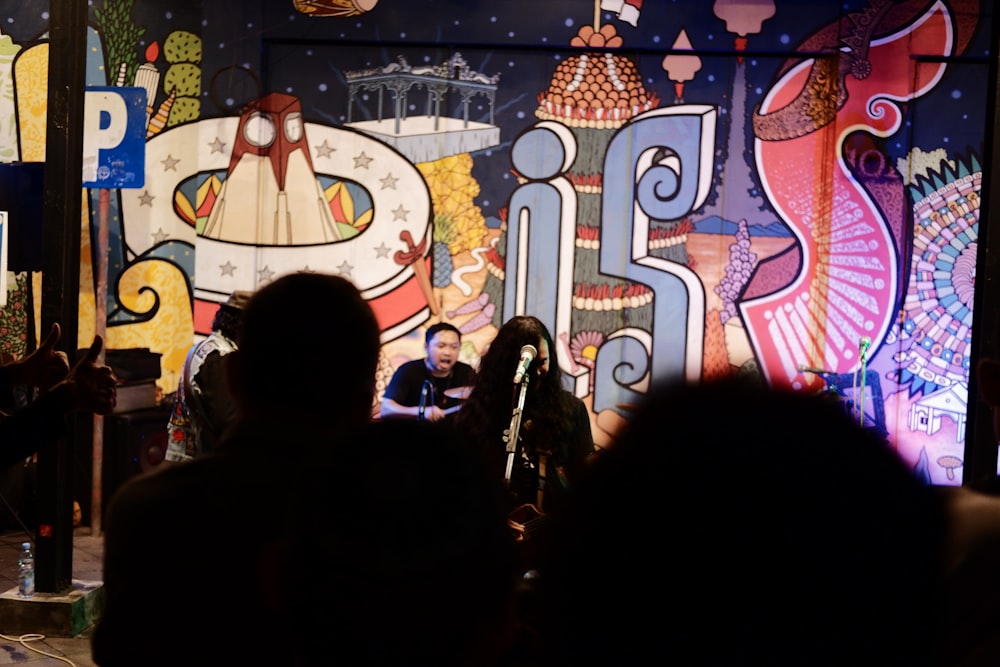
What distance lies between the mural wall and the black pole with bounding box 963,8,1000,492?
11.4 ft

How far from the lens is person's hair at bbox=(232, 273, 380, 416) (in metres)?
1.46

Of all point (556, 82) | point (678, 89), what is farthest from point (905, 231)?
point (556, 82)

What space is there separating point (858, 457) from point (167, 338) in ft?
23.1

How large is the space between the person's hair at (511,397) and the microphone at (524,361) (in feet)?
0.23

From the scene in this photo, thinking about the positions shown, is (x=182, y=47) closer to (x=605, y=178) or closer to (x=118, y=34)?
(x=118, y=34)

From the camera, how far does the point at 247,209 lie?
7242 millimetres

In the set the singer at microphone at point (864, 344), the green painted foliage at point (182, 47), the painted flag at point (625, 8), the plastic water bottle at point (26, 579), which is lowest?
the plastic water bottle at point (26, 579)

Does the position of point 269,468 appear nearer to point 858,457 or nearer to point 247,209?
point 858,457

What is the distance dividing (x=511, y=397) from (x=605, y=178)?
11.5ft

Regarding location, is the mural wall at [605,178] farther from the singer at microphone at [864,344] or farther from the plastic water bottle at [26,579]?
the plastic water bottle at [26,579]

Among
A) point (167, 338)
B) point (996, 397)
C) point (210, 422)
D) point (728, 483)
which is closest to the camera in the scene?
point (728, 483)

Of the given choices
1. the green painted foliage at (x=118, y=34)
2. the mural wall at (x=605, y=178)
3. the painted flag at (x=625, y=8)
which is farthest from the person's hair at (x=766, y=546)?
the green painted foliage at (x=118, y=34)

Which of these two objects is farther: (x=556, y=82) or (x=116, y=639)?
(x=556, y=82)

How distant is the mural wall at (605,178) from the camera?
712 cm
